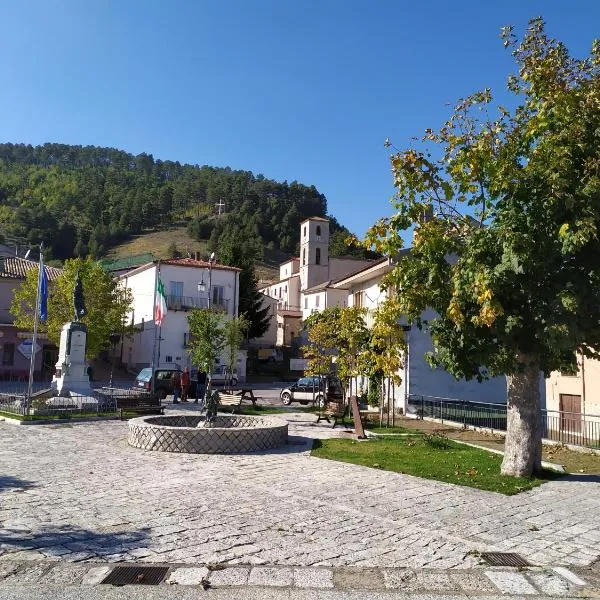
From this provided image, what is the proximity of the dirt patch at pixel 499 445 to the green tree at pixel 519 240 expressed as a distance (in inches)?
105

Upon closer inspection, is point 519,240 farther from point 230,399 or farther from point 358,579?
point 230,399

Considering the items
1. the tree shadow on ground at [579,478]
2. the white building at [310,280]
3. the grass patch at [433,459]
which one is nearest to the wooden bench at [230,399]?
the grass patch at [433,459]

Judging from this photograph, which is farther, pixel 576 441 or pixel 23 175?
pixel 23 175

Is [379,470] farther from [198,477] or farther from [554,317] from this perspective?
[554,317]

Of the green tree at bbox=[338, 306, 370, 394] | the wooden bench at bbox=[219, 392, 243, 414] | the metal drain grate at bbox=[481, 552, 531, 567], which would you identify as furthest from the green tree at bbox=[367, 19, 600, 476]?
the wooden bench at bbox=[219, 392, 243, 414]

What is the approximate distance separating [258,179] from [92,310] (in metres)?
116

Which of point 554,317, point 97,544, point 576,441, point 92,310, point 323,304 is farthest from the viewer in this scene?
point 323,304

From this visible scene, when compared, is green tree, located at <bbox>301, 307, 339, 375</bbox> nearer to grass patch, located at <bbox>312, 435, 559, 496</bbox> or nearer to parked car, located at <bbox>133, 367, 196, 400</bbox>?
parked car, located at <bbox>133, 367, 196, 400</bbox>

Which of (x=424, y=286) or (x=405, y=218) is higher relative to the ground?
(x=405, y=218)

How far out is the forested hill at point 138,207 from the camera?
357ft

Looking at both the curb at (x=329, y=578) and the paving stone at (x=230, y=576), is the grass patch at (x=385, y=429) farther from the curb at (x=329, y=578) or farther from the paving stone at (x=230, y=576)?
the paving stone at (x=230, y=576)

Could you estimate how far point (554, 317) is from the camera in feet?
31.7

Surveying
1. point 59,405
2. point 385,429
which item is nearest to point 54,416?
point 59,405

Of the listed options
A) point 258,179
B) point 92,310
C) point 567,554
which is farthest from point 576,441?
point 258,179
